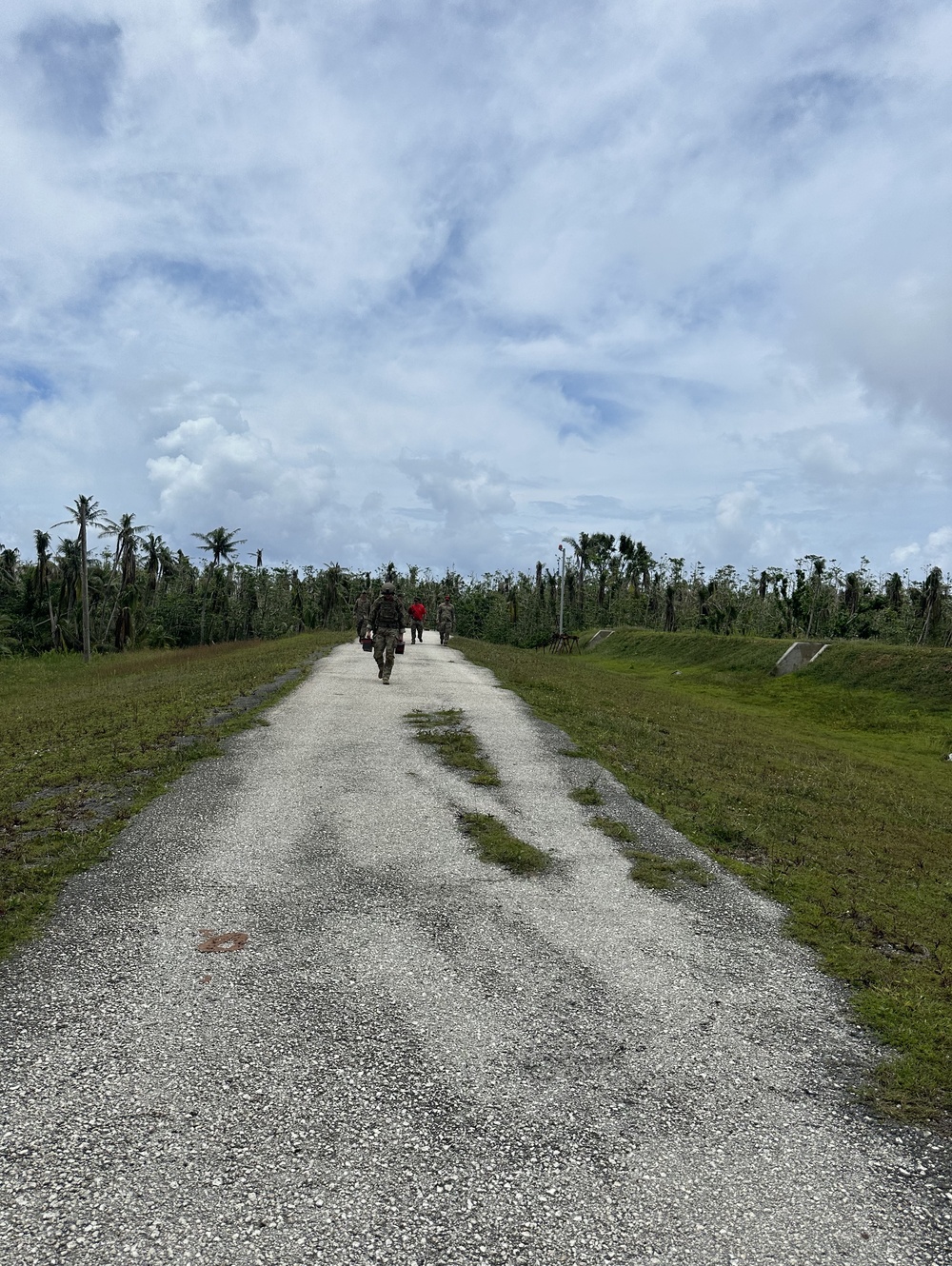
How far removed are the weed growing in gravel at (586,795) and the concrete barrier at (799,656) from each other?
24.0 metres

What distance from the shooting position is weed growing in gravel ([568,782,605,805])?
8.88m

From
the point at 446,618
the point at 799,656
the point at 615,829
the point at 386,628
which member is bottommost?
the point at 615,829

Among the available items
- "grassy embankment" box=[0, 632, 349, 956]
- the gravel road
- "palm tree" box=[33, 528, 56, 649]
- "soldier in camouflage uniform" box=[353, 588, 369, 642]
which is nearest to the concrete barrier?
"soldier in camouflage uniform" box=[353, 588, 369, 642]

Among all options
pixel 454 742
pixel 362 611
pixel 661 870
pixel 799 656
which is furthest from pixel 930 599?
pixel 661 870

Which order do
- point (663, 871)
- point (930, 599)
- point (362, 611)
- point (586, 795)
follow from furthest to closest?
1. point (930, 599)
2. point (362, 611)
3. point (586, 795)
4. point (663, 871)

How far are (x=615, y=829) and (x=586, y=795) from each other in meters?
1.21

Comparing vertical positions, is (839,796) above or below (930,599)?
below

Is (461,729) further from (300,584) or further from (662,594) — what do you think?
(300,584)

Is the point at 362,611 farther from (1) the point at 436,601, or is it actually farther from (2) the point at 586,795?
(1) the point at 436,601

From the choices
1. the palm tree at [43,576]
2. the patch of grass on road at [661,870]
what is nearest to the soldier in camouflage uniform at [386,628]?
the patch of grass on road at [661,870]

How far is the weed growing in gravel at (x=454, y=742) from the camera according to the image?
9.85m

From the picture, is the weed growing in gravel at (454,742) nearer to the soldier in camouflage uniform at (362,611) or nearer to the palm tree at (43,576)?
the soldier in camouflage uniform at (362,611)

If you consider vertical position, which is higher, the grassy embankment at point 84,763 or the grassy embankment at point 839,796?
the grassy embankment at point 84,763

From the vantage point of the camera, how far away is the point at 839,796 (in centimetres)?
1154
